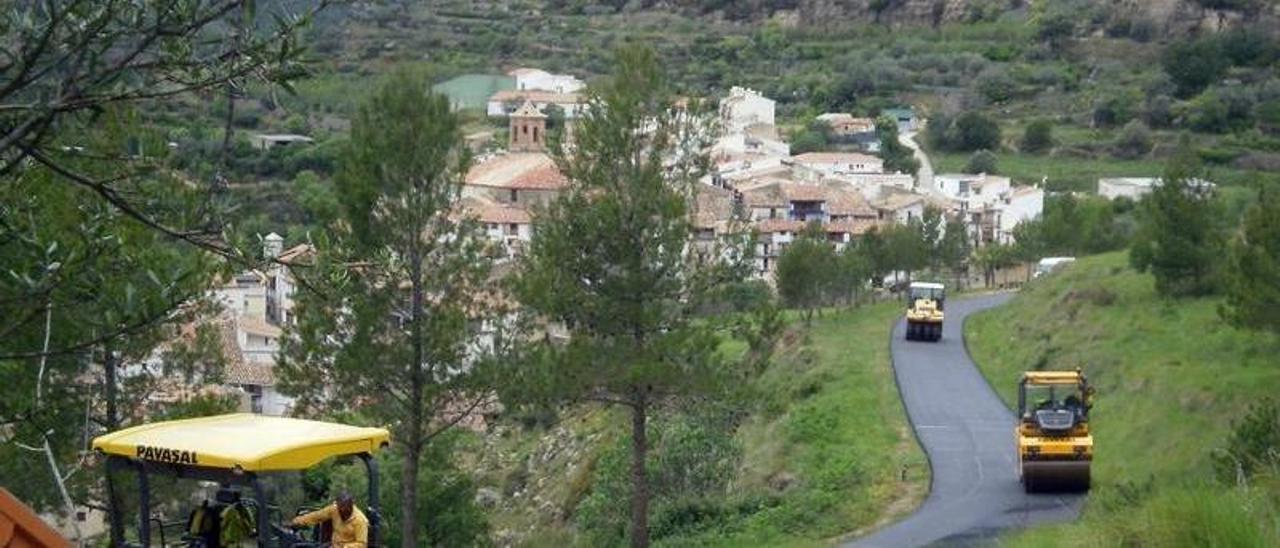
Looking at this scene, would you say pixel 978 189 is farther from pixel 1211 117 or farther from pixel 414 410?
pixel 414 410

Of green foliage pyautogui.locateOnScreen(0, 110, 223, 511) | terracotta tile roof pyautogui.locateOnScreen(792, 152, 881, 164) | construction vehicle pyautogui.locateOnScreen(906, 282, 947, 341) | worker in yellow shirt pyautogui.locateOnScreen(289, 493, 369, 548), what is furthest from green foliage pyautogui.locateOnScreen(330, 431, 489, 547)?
terracotta tile roof pyautogui.locateOnScreen(792, 152, 881, 164)

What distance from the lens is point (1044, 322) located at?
117ft

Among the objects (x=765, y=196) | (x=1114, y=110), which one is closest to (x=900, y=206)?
(x=765, y=196)

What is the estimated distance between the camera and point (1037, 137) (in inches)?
2899

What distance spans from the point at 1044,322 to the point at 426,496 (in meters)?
17.8

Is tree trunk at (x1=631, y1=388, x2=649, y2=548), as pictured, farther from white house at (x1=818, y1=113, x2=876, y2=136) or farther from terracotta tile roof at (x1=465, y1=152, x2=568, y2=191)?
white house at (x1=818, y1=113, x2=876, y2=136)

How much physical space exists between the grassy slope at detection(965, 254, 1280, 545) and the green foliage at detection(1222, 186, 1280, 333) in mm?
927

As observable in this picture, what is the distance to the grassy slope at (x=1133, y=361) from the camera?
74.2ft

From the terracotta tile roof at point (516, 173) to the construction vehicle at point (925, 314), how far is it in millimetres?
18717

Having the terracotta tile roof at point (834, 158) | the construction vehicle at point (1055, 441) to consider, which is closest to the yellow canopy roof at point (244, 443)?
the construction vehicle at point (1055, 441)

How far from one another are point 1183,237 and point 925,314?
676cm

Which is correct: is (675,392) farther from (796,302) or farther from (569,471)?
(796,302)

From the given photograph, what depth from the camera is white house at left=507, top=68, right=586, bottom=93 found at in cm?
8512

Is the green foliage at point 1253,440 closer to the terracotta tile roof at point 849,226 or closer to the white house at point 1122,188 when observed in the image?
the terracotta tile roof at point 849,226
